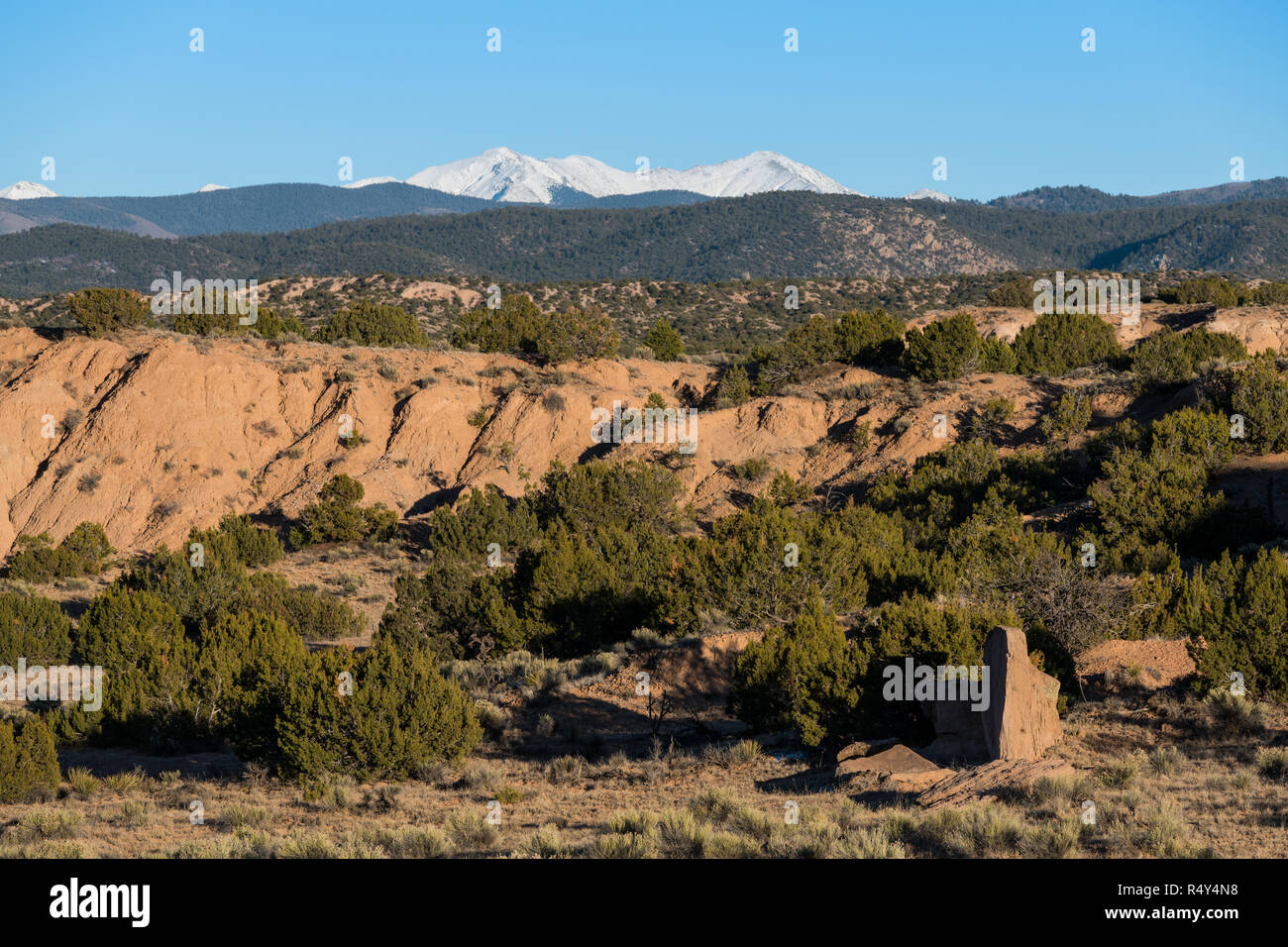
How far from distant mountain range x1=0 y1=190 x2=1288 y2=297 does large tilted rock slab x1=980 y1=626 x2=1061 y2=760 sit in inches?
4441

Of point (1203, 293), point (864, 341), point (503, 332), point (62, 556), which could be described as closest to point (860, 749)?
point (62, 556)

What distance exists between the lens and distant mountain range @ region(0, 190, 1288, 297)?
12825 centimetres

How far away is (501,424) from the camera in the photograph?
121 ft

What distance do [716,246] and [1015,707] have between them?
5125 inches

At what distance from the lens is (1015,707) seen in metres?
12.0

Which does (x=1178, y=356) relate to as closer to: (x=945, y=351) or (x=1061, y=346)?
(x=1061, y=346)

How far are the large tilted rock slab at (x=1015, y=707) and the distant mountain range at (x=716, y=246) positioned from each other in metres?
113

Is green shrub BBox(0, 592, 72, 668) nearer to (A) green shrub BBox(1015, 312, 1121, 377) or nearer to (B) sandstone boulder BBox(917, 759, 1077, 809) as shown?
(B) sandstone boulder BBox(917, 759, 1077, 809)

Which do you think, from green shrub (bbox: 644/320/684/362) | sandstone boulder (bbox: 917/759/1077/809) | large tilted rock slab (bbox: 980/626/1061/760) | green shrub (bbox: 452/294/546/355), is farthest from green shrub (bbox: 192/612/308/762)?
green shrub (bbox: 644/320/684/362)

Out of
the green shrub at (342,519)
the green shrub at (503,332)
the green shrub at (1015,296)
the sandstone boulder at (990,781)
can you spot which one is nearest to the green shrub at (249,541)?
the green shrub at (342,519)

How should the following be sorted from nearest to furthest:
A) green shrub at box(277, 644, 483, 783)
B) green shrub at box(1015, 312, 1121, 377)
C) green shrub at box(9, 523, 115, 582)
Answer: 1. green shrub at box(277, 644, 483, 783)
2. green shrub at box(9, 523, 115, 582)
3. green shrub at box(1015, 312, 1121, 377)

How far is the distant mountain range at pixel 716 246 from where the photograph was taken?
128250 mm

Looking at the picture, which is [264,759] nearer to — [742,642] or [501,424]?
[742,642]
